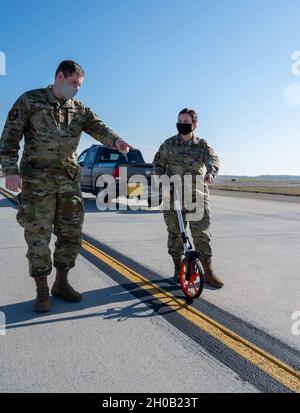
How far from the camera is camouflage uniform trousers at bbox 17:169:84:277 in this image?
4059 millimetres

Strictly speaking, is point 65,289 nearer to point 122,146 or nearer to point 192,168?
point 122,146

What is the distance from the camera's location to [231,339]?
11.2 ft

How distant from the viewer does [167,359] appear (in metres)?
3.02

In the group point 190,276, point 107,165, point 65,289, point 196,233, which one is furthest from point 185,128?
point 107,165

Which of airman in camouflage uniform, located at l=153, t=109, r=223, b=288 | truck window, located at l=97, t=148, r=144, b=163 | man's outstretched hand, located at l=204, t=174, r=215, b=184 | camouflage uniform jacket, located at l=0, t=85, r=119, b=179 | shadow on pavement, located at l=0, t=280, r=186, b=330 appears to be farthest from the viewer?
truck window, located at l=97, t=148, r=144, b=163

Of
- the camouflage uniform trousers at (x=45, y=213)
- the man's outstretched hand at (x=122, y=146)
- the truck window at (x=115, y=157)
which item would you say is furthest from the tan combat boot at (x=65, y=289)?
the truck window at (x=115, y=157)

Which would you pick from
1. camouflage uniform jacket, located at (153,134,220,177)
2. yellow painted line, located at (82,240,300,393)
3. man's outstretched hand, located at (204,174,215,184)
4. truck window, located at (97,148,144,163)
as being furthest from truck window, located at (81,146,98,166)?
man's outstretched hand, located at (204,174,215,184)

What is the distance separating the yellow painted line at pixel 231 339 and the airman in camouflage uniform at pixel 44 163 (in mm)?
1190

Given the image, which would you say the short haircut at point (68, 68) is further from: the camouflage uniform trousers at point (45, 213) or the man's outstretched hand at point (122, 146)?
the camouflage uniform trousers at point (45, 213)

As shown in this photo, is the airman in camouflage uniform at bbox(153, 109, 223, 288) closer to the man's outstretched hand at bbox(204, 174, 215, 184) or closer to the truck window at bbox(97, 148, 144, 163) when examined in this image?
the man's outstretched hand at bbox(204, 174, 215, 184)
